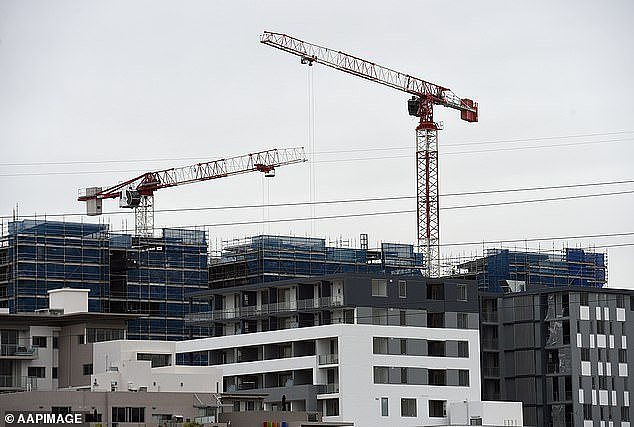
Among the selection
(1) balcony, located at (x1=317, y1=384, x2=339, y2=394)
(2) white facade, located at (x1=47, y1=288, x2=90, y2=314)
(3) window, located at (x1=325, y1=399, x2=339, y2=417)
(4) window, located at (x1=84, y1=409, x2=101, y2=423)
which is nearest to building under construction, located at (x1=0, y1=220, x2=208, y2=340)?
(2) white facade, located at (x1=47, y1=288, x2=90, y2=314)

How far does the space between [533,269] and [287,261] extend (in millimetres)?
27573

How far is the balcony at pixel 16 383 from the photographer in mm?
117875

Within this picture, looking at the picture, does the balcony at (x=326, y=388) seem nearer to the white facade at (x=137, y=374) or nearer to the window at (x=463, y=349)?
the window at (x=463, y=349)

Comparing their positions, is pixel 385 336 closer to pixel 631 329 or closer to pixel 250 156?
pixel 631 329

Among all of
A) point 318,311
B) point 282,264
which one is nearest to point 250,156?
point 282,264

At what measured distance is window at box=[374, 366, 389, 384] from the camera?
118688 millimetres

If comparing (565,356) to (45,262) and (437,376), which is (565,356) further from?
(45,262)

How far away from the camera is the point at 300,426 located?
9269 centimetres

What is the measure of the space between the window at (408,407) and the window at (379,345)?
14.2ft

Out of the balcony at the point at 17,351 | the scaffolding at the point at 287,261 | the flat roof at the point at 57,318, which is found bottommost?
the balcony at the point at 17,351

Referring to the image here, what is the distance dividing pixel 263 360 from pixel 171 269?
33.0 metres

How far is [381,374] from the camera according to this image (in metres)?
119

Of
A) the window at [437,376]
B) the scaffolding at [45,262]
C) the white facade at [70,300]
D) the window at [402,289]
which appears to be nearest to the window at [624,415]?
the window at [437,376]

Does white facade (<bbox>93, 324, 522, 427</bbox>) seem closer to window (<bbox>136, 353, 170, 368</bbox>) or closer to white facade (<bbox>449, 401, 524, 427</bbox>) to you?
white facade (<bbox>449, 401, 524, 427</bbox>)
